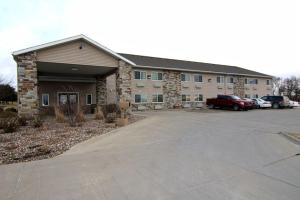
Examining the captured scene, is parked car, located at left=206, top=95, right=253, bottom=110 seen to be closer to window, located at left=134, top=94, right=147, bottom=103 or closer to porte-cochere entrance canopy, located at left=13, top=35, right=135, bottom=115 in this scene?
window, located at left=134, top=94, right=147, bottom=103

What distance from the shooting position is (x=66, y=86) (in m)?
22.9

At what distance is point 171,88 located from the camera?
27359 mm

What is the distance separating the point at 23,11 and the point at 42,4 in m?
1.59

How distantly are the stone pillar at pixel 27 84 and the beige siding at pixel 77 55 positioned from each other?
2.36 feet

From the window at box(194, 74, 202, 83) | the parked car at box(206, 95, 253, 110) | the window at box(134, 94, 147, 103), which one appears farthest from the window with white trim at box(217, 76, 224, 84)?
the window at box(134, 94, 147, 103)

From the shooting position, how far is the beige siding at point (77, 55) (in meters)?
15.0

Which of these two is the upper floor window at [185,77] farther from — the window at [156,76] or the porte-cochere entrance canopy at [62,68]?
the porte-cochere entrance canopy at [62,68]

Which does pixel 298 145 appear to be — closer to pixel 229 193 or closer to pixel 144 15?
pixel 229 193

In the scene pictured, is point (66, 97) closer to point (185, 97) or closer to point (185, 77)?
point (185, 97)

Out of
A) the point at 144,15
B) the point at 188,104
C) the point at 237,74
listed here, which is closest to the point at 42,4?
the point at 144,15

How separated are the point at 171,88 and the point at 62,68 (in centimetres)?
1370

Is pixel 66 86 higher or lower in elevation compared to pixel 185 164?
higher

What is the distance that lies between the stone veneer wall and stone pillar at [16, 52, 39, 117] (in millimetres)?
28372

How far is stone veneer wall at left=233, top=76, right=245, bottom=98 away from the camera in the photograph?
111 feet
